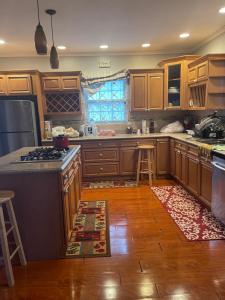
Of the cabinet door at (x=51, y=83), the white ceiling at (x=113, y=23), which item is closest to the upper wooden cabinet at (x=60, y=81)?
the cabinet door at (x=51, y=83)

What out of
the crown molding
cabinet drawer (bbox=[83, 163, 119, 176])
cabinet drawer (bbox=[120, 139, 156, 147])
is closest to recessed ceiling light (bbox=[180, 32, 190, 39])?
the crown molding

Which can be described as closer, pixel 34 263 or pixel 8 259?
pixel 8 259

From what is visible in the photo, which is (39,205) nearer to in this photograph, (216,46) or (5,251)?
(5,251)

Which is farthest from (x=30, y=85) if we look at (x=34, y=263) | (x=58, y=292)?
(x=58, y=292)

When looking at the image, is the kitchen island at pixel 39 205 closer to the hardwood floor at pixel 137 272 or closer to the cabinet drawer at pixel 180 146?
the hardwood floor at pixel 137 272

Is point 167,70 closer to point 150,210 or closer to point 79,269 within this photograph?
point 150,210

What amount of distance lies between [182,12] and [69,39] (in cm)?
185

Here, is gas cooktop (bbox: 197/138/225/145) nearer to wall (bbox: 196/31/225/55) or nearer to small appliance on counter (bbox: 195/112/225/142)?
small appliance on counter (bbox: 195/112/225/142)

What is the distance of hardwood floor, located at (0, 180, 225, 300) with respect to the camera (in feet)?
5.88

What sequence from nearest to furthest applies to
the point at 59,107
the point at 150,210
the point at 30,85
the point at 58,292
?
the point at 58,292
the point at 150,210
the point at 30,85
the point at 59,107

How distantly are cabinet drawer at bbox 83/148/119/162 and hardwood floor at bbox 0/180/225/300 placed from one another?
1961mm

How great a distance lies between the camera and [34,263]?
2.19 m

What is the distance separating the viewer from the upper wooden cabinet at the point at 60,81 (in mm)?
4609

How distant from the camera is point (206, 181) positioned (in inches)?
121
